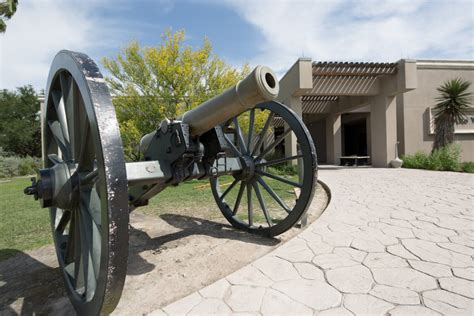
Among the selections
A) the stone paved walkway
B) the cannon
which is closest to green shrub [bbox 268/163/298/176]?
the stone paved walkway

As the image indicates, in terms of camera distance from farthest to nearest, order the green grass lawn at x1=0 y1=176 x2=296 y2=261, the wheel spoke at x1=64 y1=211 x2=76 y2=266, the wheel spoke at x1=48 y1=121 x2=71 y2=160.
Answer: the green grass lawn at x1=0 y1=176 x2=296 y2=261
the wheel spoke at x1=48 y1=121 x2=71 y2=160
the wheel spoke at x1=64 y1=211 x2=76 y2=266

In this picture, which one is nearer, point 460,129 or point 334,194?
point 334,194

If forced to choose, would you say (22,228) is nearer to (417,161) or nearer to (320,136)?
(417,161)

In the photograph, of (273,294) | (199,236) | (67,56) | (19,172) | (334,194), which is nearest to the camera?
(67,56)

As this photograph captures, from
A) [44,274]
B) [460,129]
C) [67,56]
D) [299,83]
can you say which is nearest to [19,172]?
[299,83]

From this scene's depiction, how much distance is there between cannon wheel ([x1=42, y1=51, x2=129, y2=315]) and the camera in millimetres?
1495

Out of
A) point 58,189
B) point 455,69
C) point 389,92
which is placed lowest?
point 58,189

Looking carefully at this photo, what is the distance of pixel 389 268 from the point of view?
8.70 feet

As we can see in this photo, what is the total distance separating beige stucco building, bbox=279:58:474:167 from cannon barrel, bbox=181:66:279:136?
962 cm

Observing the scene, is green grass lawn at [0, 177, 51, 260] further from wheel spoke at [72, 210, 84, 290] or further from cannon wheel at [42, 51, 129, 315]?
wheel spoke at [72, 210, 84, 290]

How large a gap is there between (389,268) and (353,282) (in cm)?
48

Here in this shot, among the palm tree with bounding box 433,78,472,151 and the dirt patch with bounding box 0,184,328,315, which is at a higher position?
the palm tree with bounding box 433,78,472,151

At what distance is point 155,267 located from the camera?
3.05m

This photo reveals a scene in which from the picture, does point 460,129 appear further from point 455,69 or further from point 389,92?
point 389,92
